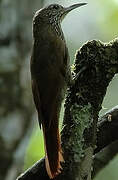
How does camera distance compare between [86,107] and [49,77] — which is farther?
[49,77]

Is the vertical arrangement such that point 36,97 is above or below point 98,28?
above

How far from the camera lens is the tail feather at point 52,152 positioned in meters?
2.77

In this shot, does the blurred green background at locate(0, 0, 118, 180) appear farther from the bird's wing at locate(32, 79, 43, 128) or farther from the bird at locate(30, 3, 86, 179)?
the bird's wing at locate(32, 79, 43, 128)

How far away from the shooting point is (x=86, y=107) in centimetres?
277

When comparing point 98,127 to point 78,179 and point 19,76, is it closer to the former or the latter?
point 78,179

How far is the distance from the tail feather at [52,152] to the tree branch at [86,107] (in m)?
0.05

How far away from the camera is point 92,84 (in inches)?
113

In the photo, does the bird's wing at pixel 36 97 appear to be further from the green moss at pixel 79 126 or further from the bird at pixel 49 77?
the green moss at pixel 79 126

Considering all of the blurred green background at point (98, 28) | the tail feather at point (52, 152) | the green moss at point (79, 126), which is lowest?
the blurred green background at point (98, 28)

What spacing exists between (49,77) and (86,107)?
0.79m

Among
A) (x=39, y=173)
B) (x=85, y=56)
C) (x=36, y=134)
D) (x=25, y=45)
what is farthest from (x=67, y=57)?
(x=36, y=134)

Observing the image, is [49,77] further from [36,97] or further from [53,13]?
[53,13]

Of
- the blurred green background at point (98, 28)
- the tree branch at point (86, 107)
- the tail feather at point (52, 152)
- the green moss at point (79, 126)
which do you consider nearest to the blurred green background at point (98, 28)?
the blurred green background at point (98, 28)

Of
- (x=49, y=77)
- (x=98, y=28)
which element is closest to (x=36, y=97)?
(x=49, y=77)
